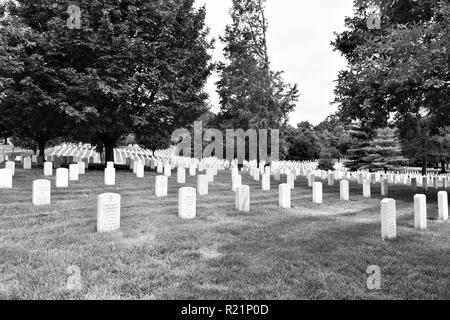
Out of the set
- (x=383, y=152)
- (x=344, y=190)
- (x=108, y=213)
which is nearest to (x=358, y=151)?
(x=383, y=152)

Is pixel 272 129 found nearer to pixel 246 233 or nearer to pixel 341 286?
pixel 246 233

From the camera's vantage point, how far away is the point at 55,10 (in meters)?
19.5

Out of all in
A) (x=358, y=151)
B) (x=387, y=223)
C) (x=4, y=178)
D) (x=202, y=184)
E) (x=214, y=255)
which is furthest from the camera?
(x=358, y=151)

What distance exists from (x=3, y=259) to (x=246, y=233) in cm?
421

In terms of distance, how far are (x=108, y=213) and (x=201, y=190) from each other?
602cm

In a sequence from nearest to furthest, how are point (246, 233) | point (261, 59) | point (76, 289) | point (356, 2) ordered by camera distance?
1. point (76, 289)
2. point (246, 233)
3. point (356, 2)
4. point (261, 59)

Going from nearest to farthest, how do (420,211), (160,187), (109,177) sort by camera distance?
(420,211)
(160,187)
(109,177)

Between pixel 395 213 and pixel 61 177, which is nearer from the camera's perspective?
pixel 395 213

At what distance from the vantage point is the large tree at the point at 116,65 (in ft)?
61.5

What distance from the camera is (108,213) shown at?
23.9 ft

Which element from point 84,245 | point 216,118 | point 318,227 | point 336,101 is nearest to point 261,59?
point 216,118

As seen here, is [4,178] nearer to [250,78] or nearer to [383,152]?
[250,78]

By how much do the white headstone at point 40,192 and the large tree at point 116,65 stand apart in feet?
28.9

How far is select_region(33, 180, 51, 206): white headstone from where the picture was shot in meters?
9.58
